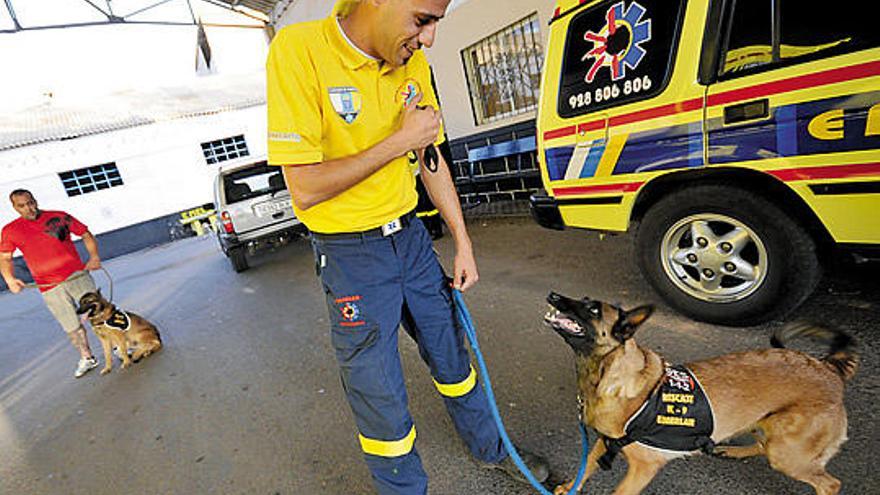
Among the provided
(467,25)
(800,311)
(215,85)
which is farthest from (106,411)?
(215,85)

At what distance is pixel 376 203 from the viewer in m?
1.48

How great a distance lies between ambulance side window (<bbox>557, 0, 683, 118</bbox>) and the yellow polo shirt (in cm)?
152

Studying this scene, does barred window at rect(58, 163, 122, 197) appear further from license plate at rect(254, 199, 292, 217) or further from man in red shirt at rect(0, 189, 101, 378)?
man in red shirt at rect(0, 189, 101, 378)

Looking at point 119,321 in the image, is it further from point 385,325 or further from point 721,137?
point 721,137

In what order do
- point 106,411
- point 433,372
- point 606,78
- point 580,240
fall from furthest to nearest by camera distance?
point 580,240 → point 106,411 → point 606,78 → point 433,372

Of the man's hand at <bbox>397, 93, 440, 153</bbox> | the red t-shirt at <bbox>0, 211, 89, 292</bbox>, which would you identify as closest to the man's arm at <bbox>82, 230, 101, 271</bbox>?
the red t-shirt at <bbox>0, 211, 89, 292</bbox>

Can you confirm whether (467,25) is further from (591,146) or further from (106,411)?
(106,411)

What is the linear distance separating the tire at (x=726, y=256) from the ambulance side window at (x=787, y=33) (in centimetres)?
67

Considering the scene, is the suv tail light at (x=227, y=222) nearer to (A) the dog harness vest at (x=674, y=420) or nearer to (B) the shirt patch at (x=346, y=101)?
(B) the shirt patch at (x=346, y=101)

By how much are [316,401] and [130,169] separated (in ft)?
61.1

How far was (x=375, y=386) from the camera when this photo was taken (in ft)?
4.95

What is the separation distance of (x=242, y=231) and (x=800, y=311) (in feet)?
23.7

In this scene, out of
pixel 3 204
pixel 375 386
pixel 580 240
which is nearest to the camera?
pixel 375 386

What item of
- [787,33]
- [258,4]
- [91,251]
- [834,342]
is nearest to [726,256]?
[834,342]
